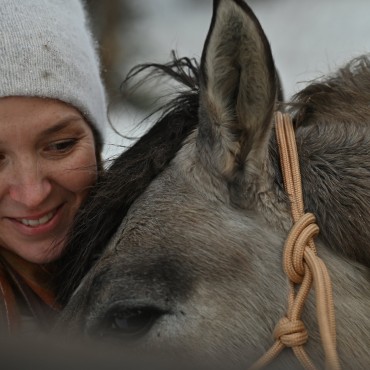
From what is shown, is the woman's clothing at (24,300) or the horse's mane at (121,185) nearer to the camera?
the horse's mane at (121,185)

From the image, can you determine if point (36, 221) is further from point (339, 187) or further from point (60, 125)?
point (339, 187)

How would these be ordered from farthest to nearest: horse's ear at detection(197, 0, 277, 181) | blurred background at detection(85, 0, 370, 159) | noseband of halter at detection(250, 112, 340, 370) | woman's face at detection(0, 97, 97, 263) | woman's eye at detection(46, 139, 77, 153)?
blurred background at detection(85, 0, 370, 159)
woman's eye at detection(46, 139, 77, 153)
woman's face at detection(0, 97, 97, 263)
horse's ear at detection(197, 0, 277, 181)
noseband of halter at detection(250, 112, 340, 370)

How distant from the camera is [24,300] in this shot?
93.2 inches

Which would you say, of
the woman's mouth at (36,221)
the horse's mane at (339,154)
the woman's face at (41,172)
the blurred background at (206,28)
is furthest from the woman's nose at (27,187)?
the blurred background at (206,28)

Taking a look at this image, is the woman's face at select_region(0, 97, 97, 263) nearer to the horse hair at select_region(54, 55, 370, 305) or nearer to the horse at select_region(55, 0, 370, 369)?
the horse hair at select_region(54, 55, 370, 305)

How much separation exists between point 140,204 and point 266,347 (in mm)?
555

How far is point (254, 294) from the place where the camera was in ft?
5.53

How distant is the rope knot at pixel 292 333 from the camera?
1.61 m

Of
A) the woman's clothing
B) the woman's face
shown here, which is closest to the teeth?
the woman's face

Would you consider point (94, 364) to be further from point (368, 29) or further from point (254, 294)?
point (368, 29)

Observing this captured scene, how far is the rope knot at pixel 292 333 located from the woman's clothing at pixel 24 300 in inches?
34.6

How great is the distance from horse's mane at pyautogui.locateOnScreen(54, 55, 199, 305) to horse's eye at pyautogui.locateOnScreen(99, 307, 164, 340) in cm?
28

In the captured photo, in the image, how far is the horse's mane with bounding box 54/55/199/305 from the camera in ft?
6.48

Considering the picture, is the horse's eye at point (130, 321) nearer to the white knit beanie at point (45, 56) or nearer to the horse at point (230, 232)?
the horse at point (230, 232)
